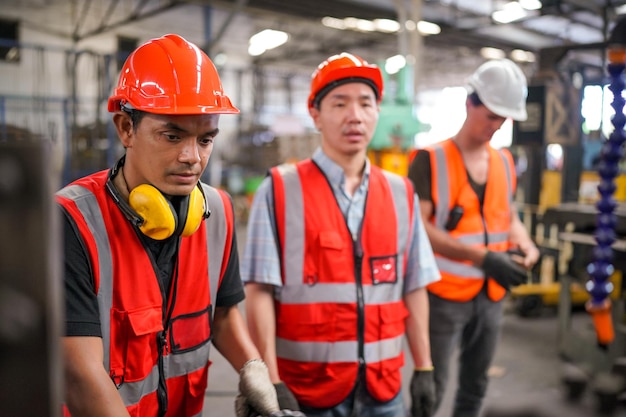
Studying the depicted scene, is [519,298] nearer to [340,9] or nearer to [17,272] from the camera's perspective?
[17,272]

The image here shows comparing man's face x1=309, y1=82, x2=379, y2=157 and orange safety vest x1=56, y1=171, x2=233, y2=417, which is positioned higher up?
man's face x1=309, y1=82, x2=379, y2=157

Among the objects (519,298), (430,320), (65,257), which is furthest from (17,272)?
(519,298)

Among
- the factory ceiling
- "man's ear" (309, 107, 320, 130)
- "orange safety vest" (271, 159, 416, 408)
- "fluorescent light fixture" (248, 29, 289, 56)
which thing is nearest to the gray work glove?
"orange safety vest" (271, 159, 416, 408)

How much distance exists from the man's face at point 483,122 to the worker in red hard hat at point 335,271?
2.72 ft

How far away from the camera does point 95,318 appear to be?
1.15 meters

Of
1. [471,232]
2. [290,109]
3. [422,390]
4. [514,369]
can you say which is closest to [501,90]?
[471,232]

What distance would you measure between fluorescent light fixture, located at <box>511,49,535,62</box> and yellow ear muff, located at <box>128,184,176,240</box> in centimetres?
1814

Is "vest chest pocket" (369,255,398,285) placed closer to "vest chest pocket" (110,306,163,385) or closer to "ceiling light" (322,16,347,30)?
"vest chest pocket" (110,306,163,385)

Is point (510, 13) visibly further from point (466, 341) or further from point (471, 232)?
point (466, 341)

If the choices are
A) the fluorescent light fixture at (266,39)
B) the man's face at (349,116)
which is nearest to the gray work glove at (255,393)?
the man's face at (349,116)

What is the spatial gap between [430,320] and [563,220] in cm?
220

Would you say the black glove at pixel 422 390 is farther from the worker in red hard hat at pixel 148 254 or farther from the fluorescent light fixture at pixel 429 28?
the fluorescent light fixture at pixel 429 28

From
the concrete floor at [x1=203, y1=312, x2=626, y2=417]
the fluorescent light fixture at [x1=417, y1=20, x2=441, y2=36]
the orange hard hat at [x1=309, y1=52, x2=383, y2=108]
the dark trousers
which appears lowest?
the concrete floor at [x1=203, y1=312, x2=626, y2=417]

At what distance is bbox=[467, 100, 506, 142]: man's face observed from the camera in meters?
2.59
